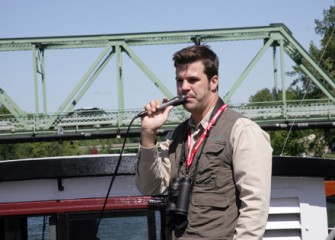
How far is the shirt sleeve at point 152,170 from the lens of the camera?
317 cm

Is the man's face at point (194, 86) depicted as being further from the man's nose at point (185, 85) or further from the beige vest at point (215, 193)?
the beige vest at point (215, 193)

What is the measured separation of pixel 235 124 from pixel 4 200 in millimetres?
1712

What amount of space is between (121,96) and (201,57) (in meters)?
37.7

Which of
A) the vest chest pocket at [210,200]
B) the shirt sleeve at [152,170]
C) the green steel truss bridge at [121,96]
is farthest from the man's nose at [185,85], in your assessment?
the green steel truss bridge at [121,96]

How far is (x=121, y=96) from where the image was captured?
40.8 metres

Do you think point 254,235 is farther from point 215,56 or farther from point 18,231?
point 18,231

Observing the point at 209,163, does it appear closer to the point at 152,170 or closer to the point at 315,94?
the point at 152,170

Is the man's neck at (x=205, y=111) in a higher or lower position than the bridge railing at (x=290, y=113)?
lower

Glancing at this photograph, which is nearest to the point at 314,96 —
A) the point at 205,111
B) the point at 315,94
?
the point at 315,94

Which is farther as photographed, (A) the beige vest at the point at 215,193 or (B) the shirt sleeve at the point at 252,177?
(A) the beige vest at the point at 215,193

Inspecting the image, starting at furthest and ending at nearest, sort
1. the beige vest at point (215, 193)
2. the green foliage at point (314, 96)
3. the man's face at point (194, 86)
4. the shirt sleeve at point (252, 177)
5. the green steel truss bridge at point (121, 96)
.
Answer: the green foliage at point (314, 96)
the green steel truss bridge at point (121, 96)
the man's face at point (194, 86)
the beige vest at point (215, 193)
the shirt sleeve at point (252, 177)

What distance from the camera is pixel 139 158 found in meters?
3.20

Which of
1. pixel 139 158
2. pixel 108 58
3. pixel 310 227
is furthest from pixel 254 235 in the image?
pixel 108 58

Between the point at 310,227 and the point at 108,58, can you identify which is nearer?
the point at 310,227
